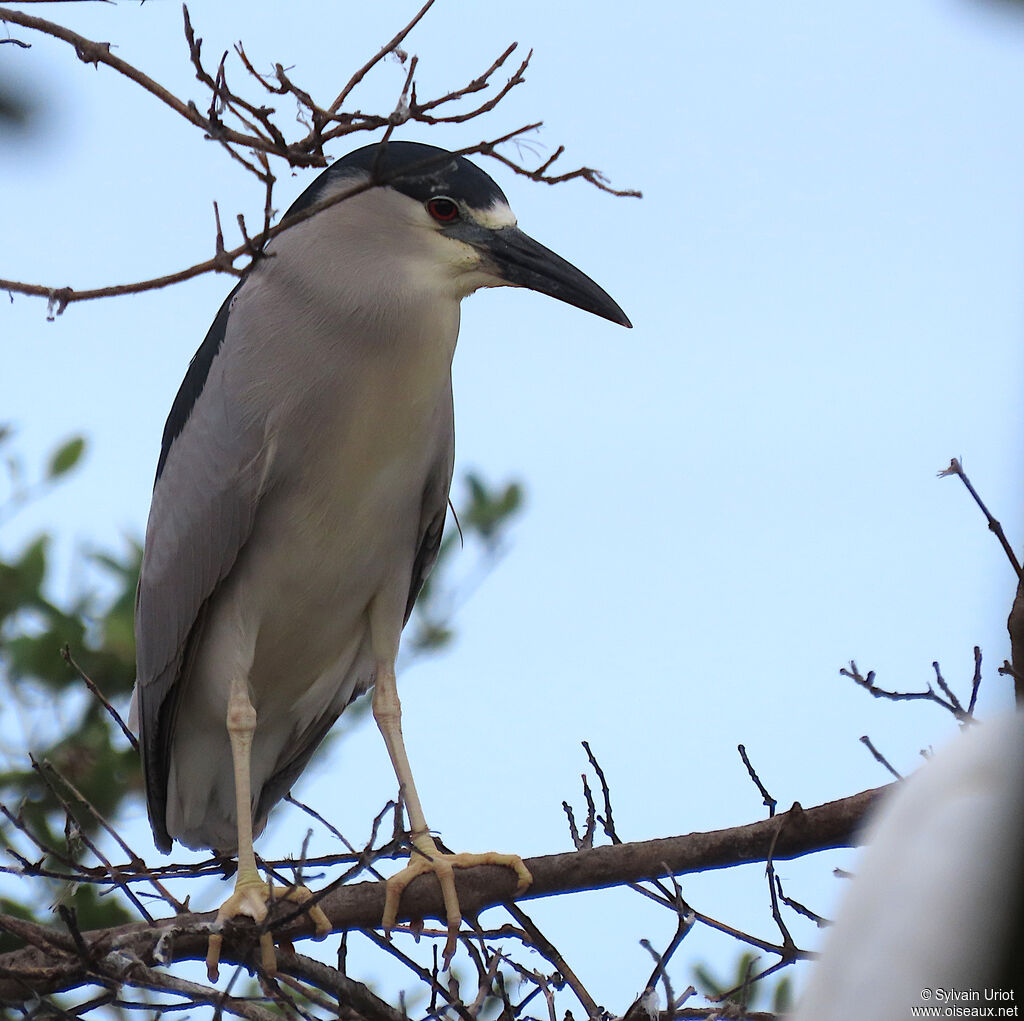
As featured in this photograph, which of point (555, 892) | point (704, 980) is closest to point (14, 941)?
point (555, 892)

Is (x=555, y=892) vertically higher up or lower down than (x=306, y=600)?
lower down

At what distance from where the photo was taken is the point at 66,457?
172 inches

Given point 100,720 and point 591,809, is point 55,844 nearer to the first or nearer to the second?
point 100,720

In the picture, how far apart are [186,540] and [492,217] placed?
99cm

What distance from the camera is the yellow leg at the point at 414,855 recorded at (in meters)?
2.62

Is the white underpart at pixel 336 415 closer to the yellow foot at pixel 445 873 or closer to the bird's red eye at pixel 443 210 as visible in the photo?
the bird's red eye at pixel 443 210

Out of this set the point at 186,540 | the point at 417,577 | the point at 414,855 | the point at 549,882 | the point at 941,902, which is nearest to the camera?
the point at 941,902

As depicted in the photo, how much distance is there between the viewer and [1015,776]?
0.67 meters

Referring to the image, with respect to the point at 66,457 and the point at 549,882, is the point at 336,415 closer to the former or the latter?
the point at 549,882

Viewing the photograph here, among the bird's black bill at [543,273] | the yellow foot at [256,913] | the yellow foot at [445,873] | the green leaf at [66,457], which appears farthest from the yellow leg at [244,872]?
the green leaf at [66,457]

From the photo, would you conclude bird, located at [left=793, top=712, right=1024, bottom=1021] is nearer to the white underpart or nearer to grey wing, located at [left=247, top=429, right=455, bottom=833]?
the white underpart

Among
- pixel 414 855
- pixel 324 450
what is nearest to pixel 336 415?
pixel 324 450

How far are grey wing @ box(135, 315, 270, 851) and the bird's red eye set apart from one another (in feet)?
1.92

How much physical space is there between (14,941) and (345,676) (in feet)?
3.05
